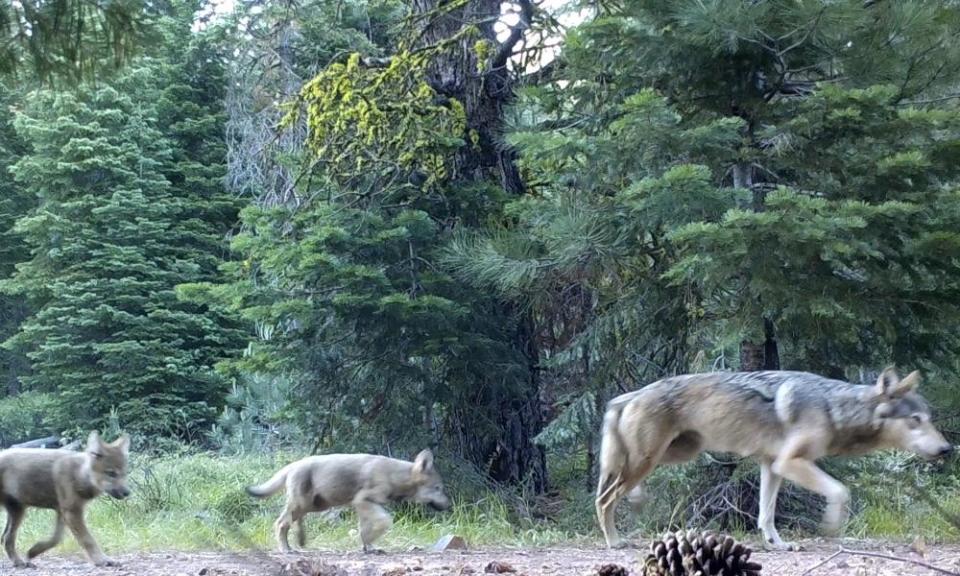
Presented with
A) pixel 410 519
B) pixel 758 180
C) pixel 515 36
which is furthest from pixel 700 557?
pixel 515 36

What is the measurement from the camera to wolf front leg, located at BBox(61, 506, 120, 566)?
8156mm

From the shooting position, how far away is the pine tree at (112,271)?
2591cm

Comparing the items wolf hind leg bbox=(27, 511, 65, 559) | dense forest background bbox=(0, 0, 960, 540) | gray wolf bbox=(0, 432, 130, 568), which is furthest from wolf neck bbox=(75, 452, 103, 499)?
dense forest background bbox=(0, 0, 960, 540)

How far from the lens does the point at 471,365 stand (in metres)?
13.3

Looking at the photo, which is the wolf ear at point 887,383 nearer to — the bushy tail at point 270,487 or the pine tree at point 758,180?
the pine tree at point 758,180

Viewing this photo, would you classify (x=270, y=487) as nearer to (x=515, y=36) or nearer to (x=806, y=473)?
(x=806, y=473)

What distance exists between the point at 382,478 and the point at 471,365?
3.87 meters

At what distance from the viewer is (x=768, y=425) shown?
8312 mm

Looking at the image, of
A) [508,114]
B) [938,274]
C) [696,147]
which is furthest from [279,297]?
[938,274]

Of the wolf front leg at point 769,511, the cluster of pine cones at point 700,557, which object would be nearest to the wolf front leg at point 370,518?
the wolf front leg at point 769,511

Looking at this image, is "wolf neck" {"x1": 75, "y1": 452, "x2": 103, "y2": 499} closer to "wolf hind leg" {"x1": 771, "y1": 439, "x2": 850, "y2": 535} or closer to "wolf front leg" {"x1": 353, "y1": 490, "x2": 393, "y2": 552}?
"wolf front leg" {"x1": 353, "y1": 490, "x2": 393, "y2": 552}

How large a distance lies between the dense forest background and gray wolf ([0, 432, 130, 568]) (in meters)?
2.66

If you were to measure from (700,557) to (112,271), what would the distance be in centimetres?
2468

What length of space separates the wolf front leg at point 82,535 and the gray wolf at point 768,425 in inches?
147
